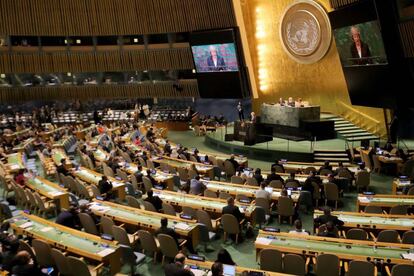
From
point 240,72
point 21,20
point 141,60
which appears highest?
point 21,20

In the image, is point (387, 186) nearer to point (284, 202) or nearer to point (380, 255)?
point (284, 202)

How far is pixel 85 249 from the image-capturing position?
6.96 meters

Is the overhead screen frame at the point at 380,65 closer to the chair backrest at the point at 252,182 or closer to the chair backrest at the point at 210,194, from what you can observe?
the chair backrest at the point at 252,182

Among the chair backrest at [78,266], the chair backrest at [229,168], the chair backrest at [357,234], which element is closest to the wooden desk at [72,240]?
the chair backrest at [78,266]

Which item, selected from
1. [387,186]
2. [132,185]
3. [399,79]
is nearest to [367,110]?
[399,79]

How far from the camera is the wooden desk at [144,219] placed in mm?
7754

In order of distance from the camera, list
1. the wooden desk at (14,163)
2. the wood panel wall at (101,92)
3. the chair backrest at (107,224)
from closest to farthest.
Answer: the chair backrest at (107,224)
the wooden desk at (14,163)
the wood panel wall at (101,92)

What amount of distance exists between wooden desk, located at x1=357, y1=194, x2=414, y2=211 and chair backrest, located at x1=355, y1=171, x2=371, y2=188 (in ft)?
7.23

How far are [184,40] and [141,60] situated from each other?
359cm

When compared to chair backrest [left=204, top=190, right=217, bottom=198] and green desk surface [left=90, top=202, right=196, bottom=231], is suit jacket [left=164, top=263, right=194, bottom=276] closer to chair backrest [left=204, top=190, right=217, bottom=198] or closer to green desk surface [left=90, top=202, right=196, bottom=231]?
green desk surface [left=90, top=202, right=196, bottom=231]

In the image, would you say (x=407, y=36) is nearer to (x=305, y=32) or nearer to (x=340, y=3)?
Result: (x=340, y=3)

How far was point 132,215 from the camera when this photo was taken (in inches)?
341

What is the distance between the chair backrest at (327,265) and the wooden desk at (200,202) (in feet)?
9.05

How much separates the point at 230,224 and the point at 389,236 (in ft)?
10.2
